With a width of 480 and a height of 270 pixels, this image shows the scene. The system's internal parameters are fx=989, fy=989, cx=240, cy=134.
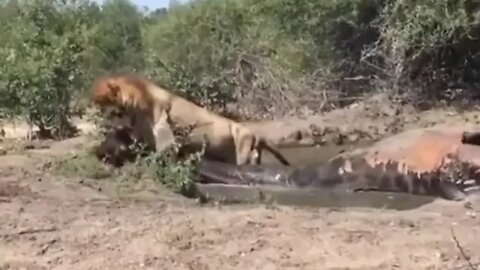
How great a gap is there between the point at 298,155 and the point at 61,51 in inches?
150

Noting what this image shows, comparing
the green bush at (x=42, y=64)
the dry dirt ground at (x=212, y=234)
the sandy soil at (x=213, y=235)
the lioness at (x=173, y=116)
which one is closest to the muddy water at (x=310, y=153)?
the lioness at (x=173, y=116)

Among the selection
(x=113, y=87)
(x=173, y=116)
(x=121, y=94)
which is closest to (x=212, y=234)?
(x=173, y=116)

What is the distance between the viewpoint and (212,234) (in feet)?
23.3

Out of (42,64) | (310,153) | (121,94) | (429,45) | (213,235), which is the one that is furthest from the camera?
(429,45)

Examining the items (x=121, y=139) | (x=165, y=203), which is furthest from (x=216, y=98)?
(x=165, y=203)

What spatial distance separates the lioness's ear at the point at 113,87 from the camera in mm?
11922

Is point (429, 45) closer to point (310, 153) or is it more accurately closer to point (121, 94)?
point (310, 153)

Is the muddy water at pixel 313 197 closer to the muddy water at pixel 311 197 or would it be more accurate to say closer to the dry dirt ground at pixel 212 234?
the muddy water at pixel 311 197

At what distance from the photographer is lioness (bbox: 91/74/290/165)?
465 inches

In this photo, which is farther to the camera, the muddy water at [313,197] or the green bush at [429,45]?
the green bush at [429,45]

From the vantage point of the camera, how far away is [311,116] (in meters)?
18.1

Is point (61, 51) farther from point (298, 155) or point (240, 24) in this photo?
point (240, 24)

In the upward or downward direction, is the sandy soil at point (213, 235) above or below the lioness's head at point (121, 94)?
below

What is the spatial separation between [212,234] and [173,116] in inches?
195
